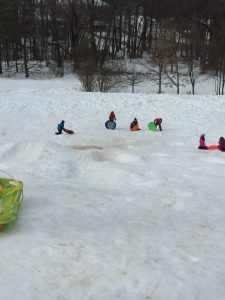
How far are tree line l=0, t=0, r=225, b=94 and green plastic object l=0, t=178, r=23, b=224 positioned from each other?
22.7 m

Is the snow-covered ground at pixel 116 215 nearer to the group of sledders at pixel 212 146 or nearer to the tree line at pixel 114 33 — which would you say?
the group of sledders at pixel 212 146

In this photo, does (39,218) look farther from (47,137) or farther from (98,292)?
(47,137)

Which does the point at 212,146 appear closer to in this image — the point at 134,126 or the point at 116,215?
the point at 134,126

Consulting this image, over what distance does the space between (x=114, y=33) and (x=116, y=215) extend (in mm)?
38743

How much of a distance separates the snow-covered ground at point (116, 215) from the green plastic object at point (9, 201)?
25 cm

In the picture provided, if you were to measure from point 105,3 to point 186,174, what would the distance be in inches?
1540

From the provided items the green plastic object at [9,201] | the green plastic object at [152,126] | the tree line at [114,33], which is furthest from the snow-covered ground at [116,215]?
the tree line at [114,33]

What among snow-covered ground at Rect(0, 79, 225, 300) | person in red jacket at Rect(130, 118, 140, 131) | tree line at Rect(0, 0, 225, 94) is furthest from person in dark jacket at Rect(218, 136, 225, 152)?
tree line at Rect(0, 0, 225, 94)

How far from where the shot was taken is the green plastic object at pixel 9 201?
6516 mm

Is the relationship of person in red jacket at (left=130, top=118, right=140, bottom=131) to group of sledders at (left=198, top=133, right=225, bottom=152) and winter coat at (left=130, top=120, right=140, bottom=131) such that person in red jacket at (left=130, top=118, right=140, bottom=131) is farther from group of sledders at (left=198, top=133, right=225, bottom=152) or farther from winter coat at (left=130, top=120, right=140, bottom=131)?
group of sledders at (left=198, top=133, right=225, bottom=152)

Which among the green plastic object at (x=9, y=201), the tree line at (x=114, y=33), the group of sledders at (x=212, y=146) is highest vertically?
the tree line at (x=114, y=33)

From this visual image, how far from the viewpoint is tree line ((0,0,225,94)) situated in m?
34.0

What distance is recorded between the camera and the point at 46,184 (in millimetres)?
9367

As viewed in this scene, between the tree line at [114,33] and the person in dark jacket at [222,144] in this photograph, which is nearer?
the person in dark jacket at [222,144]
